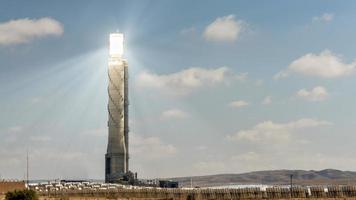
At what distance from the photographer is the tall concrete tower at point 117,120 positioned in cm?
18625

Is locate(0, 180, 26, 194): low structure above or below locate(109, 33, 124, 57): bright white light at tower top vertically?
below

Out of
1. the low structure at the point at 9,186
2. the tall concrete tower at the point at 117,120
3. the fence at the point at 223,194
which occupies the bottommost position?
the fence at the point at 223,194

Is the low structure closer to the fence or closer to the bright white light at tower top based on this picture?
the fence

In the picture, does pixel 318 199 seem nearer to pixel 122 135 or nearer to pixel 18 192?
pixel 18 192

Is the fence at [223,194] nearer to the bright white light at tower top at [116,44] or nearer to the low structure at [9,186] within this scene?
the low structure at [9,186]

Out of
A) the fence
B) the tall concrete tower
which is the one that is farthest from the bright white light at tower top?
the fence

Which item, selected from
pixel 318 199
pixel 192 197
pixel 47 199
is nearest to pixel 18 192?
pixel 47 199

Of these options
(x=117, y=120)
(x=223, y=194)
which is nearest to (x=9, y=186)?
(x=223, y=194)

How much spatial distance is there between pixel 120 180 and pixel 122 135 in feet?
45.3

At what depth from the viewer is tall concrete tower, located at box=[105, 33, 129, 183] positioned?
7333 inches

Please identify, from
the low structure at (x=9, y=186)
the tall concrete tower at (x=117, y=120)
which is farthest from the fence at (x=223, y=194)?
the tall concrete tower at (x=117, y=120)

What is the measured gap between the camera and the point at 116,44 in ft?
635

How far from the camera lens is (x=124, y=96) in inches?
7579

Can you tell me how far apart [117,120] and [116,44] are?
2465cm
